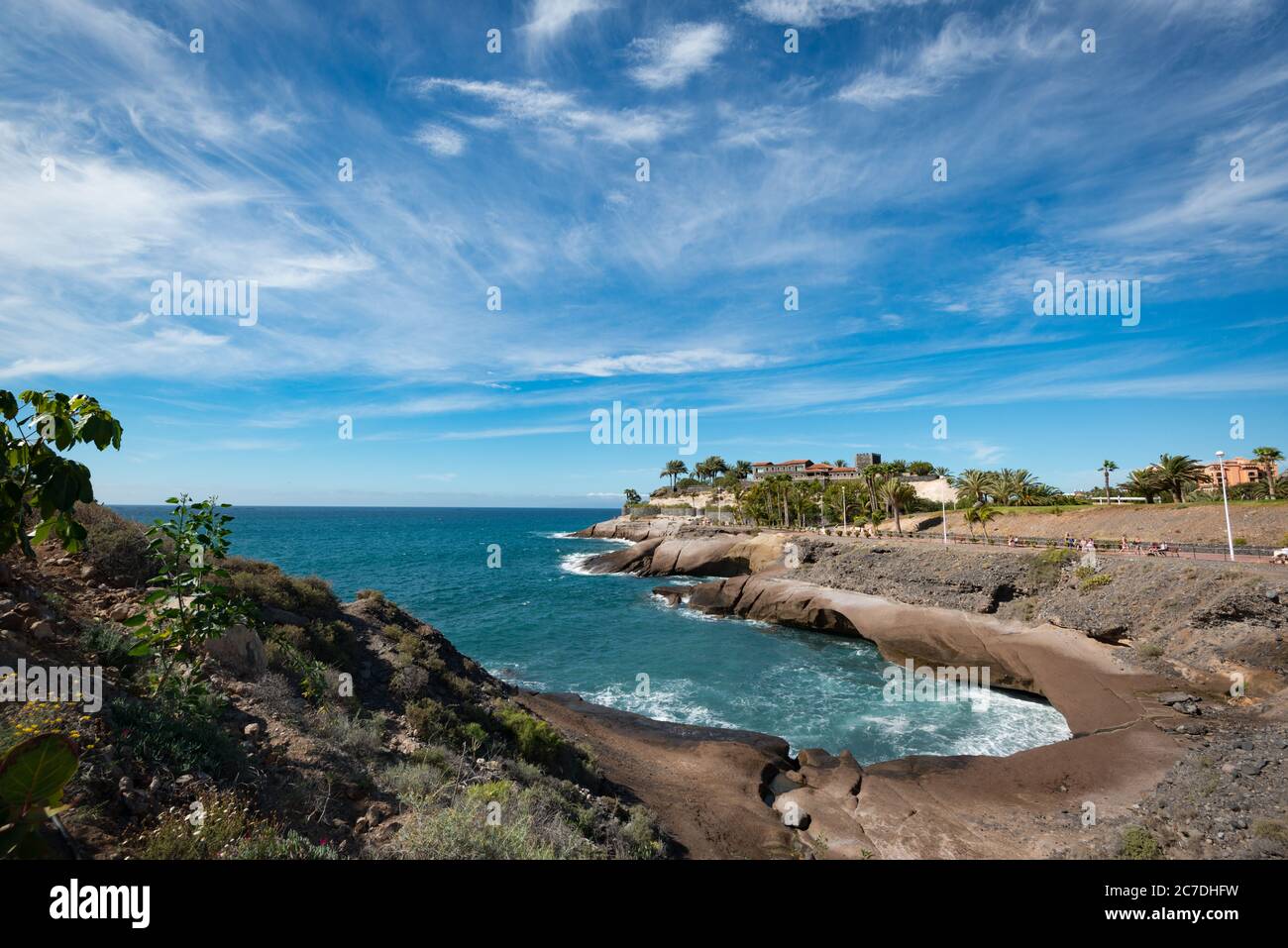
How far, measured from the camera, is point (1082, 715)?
73.4 feet

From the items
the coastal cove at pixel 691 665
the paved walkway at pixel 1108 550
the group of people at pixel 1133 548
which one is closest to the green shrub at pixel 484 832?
the coastal cove at pixel 691 665

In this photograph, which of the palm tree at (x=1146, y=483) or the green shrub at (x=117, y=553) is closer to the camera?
the green shrub at (x=117, y=553)

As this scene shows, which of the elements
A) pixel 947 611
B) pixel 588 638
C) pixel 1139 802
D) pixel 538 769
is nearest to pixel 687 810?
pixel 538 769

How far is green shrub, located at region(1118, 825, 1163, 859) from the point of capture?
39.5 feet

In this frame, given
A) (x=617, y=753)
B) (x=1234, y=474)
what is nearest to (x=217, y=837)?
(x=617, y=753)

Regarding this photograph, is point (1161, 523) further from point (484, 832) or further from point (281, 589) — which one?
point (281, 589)

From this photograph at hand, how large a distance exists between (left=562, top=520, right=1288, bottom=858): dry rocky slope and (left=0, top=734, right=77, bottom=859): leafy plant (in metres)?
15.0

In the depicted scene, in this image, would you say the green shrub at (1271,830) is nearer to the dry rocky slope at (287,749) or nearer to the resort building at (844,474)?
the dry rocky slope at (287,749)

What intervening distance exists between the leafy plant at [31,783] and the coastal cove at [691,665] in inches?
912

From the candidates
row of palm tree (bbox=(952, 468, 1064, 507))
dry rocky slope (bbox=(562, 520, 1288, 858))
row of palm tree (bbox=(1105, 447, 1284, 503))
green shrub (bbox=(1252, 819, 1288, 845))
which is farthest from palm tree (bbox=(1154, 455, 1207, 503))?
green shrub (bbox=(1252, 819, 1288, 845))

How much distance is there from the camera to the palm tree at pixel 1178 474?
175ft

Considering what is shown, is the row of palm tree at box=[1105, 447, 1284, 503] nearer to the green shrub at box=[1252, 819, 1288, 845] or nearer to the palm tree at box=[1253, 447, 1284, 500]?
the palm tree at box=[1253, 447, 1284, 500]
